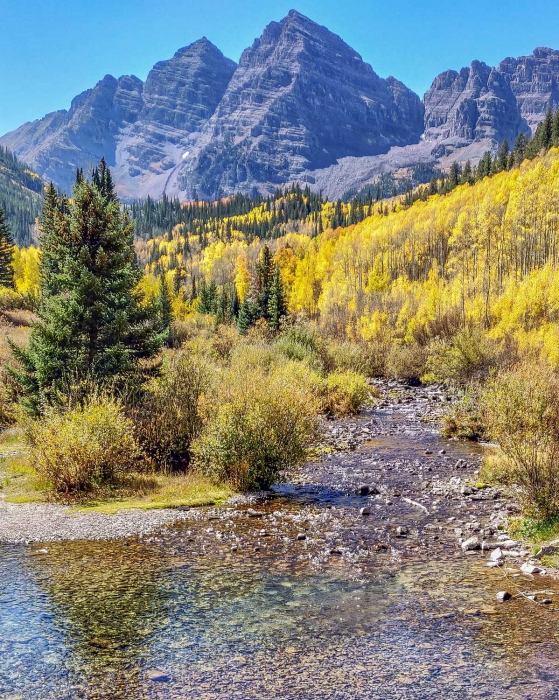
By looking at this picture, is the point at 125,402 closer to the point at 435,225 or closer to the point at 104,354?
the point at 104,354

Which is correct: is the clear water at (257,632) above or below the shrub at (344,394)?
above

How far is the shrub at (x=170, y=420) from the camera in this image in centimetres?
2088

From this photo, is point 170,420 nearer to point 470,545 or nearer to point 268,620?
point 470,545

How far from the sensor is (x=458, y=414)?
92.7ft

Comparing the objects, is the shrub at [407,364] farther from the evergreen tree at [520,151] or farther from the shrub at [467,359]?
the evergreen tree at [520,151]

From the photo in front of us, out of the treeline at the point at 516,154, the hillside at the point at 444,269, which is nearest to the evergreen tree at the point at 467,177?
the treeline at the point at 516,154

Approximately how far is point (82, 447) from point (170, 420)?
426 cm

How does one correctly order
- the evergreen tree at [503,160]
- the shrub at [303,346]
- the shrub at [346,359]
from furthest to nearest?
the evergreen tree at [503,160] < the shrub at [346,359] < the shrub at [303,346]

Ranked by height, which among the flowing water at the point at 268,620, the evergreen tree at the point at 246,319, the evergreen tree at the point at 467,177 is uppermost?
the evergreen tree at the point at 467,177

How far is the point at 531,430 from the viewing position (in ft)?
62.3

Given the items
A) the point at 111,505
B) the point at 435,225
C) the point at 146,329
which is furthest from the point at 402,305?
the point at 111,505

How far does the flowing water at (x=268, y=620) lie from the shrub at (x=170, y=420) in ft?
21.4

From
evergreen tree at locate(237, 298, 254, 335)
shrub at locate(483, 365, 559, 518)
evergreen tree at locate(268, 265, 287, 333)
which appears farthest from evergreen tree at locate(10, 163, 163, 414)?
evergreen tree at locate(237, 298, 254, 335)

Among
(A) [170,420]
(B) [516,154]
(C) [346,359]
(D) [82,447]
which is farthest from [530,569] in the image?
(B) [516,154]
